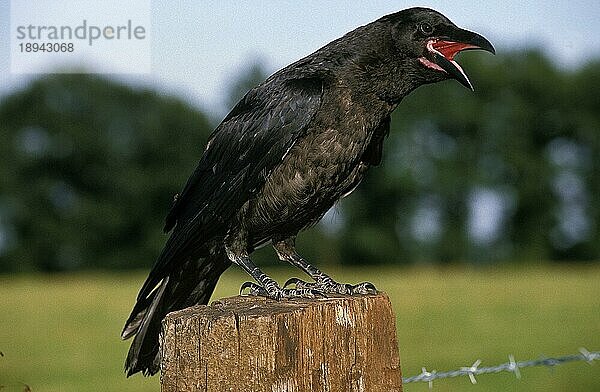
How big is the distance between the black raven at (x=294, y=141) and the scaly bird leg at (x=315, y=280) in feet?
0.05

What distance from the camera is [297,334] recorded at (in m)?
2.00

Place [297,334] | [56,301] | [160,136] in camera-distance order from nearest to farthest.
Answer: [297,334] → [56,301] → [160,136]

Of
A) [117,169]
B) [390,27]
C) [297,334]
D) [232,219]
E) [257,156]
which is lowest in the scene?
[297,334]

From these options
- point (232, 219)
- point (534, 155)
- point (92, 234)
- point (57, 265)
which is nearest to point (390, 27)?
point (232, 219)

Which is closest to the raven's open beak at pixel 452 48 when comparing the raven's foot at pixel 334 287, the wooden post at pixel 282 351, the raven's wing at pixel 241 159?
the raven's wing at pixel 241 159

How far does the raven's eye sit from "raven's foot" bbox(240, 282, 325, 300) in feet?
3.51

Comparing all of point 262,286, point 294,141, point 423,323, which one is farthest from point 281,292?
point 423,323

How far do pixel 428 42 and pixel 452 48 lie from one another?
9cm

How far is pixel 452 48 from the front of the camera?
126 inches

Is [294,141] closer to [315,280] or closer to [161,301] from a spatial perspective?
[315,280]

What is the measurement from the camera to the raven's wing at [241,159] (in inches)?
122

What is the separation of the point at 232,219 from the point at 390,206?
19981mm

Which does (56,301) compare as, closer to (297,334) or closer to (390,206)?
(390,206)

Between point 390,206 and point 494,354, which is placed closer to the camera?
point 494,354
